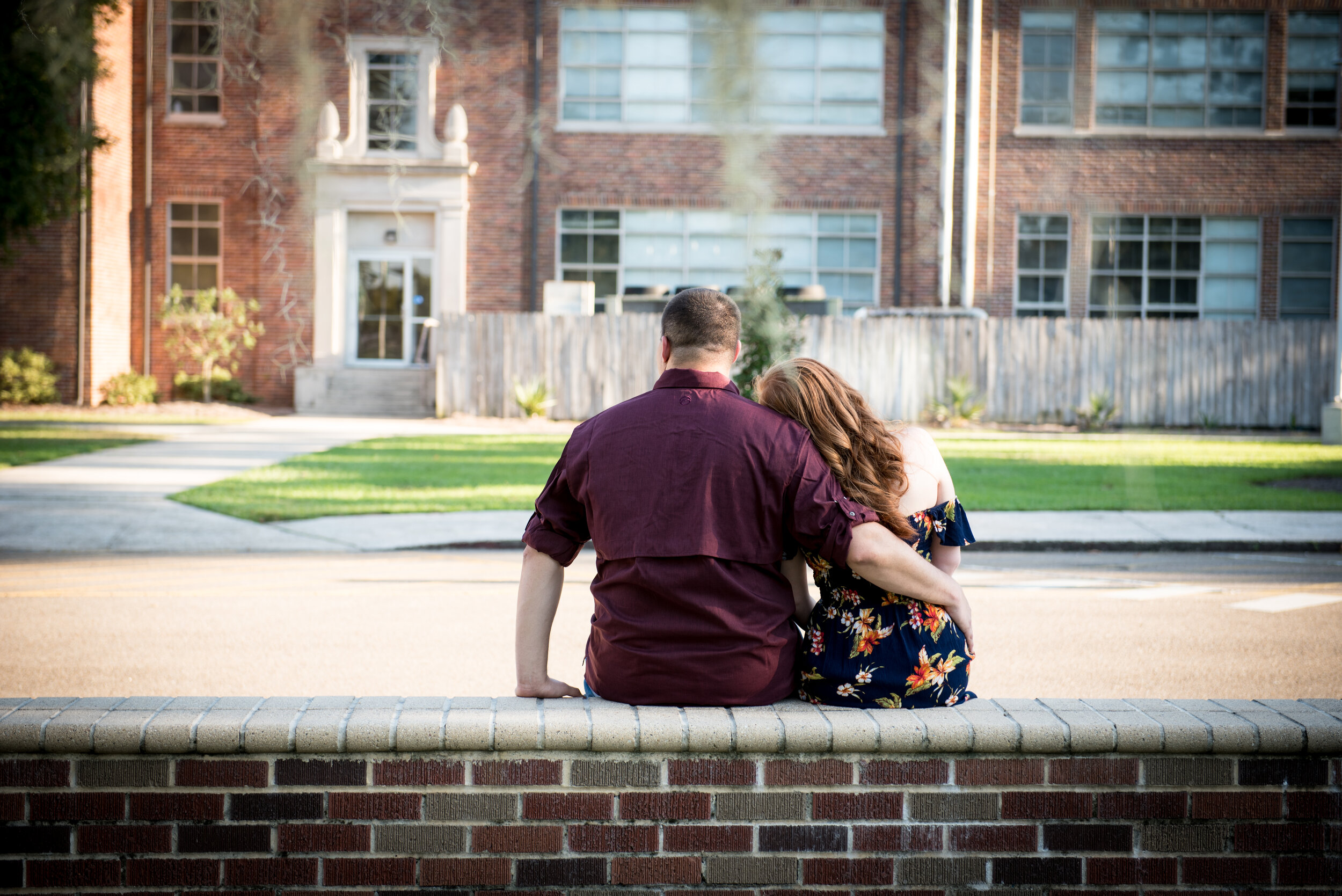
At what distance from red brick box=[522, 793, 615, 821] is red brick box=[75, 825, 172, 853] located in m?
0.72

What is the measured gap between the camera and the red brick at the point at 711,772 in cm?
255

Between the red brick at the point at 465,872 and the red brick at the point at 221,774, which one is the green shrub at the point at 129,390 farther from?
the red brick at the point at 465,872

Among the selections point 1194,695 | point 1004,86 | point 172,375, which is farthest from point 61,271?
point 1194,695

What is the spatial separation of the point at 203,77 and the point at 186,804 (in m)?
1.68

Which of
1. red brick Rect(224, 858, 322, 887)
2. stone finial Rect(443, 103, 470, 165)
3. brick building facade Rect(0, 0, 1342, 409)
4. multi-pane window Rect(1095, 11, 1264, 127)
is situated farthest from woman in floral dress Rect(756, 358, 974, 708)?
multi-pane window Rect(1095, 11, 1264, 127)

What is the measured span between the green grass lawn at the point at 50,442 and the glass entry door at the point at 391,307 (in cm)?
803

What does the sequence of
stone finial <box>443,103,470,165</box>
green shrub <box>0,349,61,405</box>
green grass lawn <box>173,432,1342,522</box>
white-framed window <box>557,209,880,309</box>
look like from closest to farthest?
1. green grass lawn <box>173,432,1342,522</box>
2. green shrub <box>0,349,61,405</box>
3. stone finial <box>443,103,470,165</box>
4. white-framed window <box>557,209,880,309</box>

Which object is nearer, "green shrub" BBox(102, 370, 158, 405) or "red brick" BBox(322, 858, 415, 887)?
"red brick" BBox(322, 858, 415, 887)

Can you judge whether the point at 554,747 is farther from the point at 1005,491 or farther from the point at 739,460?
the point at 1005,491

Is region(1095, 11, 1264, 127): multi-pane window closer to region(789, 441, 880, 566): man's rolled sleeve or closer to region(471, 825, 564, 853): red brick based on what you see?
region(789, 441, 880, 566): man's rolled sleeve

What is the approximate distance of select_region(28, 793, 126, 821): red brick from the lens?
97.6 inches

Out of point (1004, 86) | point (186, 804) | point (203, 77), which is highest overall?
point (1004, 86)

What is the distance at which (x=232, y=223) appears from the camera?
2659cm

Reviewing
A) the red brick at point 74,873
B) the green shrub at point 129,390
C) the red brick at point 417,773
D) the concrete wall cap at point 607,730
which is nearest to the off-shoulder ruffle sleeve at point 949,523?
the concrete wall cap at point 607,730
